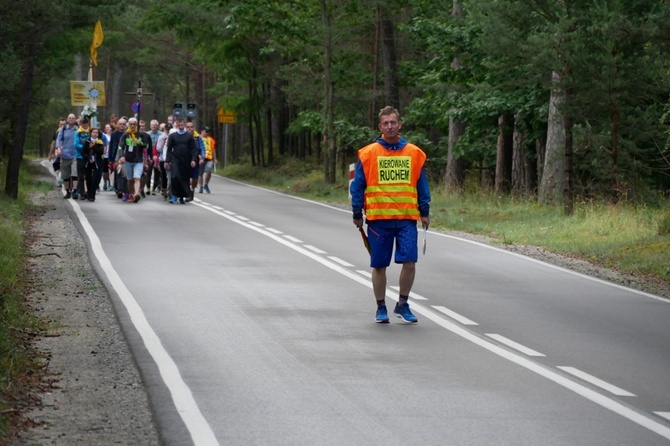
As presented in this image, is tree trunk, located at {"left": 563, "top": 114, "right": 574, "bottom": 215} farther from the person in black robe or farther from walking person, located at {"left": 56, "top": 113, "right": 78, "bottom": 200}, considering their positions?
walking person, located at {"left": 56, "top": 113, "right": 78, "bottom": 200}

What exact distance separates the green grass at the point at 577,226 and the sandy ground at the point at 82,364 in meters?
1.41

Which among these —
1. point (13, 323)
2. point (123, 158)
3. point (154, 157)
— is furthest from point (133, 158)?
point (13, 323)

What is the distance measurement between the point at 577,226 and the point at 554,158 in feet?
17.4

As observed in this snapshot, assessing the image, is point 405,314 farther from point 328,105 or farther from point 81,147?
point 328,105

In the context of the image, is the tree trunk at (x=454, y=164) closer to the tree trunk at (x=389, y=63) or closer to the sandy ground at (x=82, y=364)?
the tree trunk at (x=389, y=63)

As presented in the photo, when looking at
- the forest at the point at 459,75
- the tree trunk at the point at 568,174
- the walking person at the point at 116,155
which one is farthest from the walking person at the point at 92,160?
the tree trunk at the point at 568,174

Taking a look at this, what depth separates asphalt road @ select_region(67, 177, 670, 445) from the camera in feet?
25.2

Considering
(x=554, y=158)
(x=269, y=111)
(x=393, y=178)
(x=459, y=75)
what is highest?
(x=459, y=75)

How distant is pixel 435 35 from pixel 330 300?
64.3 feet

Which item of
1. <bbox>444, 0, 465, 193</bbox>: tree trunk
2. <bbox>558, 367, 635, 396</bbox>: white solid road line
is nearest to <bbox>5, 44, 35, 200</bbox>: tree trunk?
<bbox>444, 0, 465, 193</bbox>: tree trunk

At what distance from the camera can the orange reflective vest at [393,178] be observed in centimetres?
1186

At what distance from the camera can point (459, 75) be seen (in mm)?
32125

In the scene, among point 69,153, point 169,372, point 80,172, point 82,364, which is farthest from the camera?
point 69,153

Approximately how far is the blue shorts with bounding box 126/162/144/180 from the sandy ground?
1287cm
